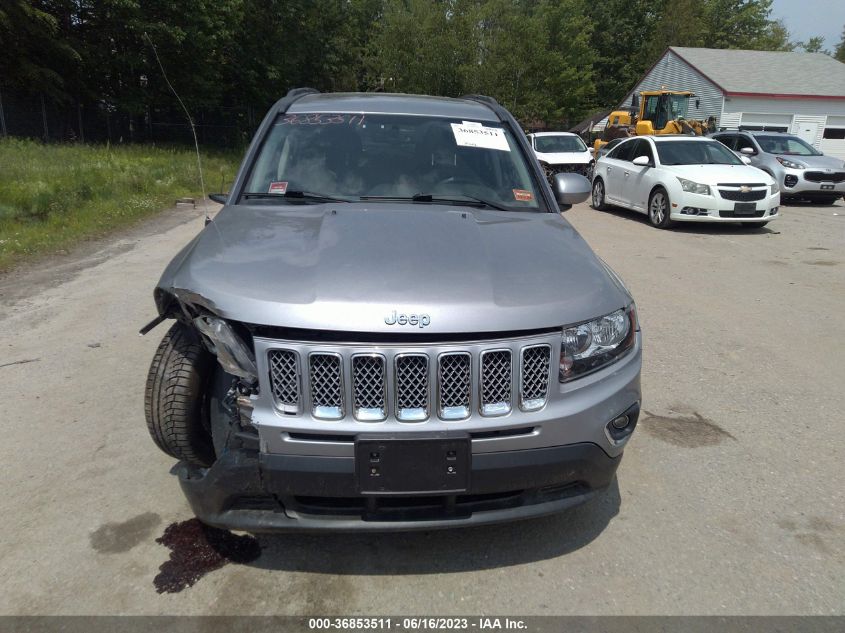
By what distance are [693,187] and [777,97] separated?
27.4 meters

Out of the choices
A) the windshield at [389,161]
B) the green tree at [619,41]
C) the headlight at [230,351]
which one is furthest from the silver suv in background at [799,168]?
the green tree at [619,41]

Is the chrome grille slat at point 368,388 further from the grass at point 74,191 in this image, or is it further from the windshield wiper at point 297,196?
the grass at point 74,191

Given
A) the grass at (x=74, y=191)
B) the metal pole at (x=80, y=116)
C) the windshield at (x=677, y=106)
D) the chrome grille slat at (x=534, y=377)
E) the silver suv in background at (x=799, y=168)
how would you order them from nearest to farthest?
the chrome grille slat at (x=534, y=377), the grass at (x=74, y=191), the silver suv in background at (x=799, y=168), the metal pole at (x=80, y=116), the windshield at (x=677, y=106)

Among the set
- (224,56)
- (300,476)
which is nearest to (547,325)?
(300,476)

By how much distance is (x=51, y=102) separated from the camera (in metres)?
22.8

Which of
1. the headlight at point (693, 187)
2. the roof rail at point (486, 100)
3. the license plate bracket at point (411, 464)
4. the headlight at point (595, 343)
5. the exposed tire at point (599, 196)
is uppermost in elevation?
the roof rail at point (486, 100)

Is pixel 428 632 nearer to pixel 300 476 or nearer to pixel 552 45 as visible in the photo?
pixel 300 476

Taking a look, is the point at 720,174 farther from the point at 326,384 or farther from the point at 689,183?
the point at 326,384

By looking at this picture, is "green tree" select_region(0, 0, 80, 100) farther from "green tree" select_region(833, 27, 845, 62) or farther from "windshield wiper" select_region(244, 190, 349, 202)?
"green tree" select_region(833, 27, 845, 62)

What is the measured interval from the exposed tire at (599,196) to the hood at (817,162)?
5007 mm

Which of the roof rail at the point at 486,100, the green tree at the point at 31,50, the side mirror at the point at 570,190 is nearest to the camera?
the side mirror at the point at 570,190

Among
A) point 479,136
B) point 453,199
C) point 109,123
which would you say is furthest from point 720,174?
point 109,123

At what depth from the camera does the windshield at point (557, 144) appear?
20.7 meters

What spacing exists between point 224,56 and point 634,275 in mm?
29227
